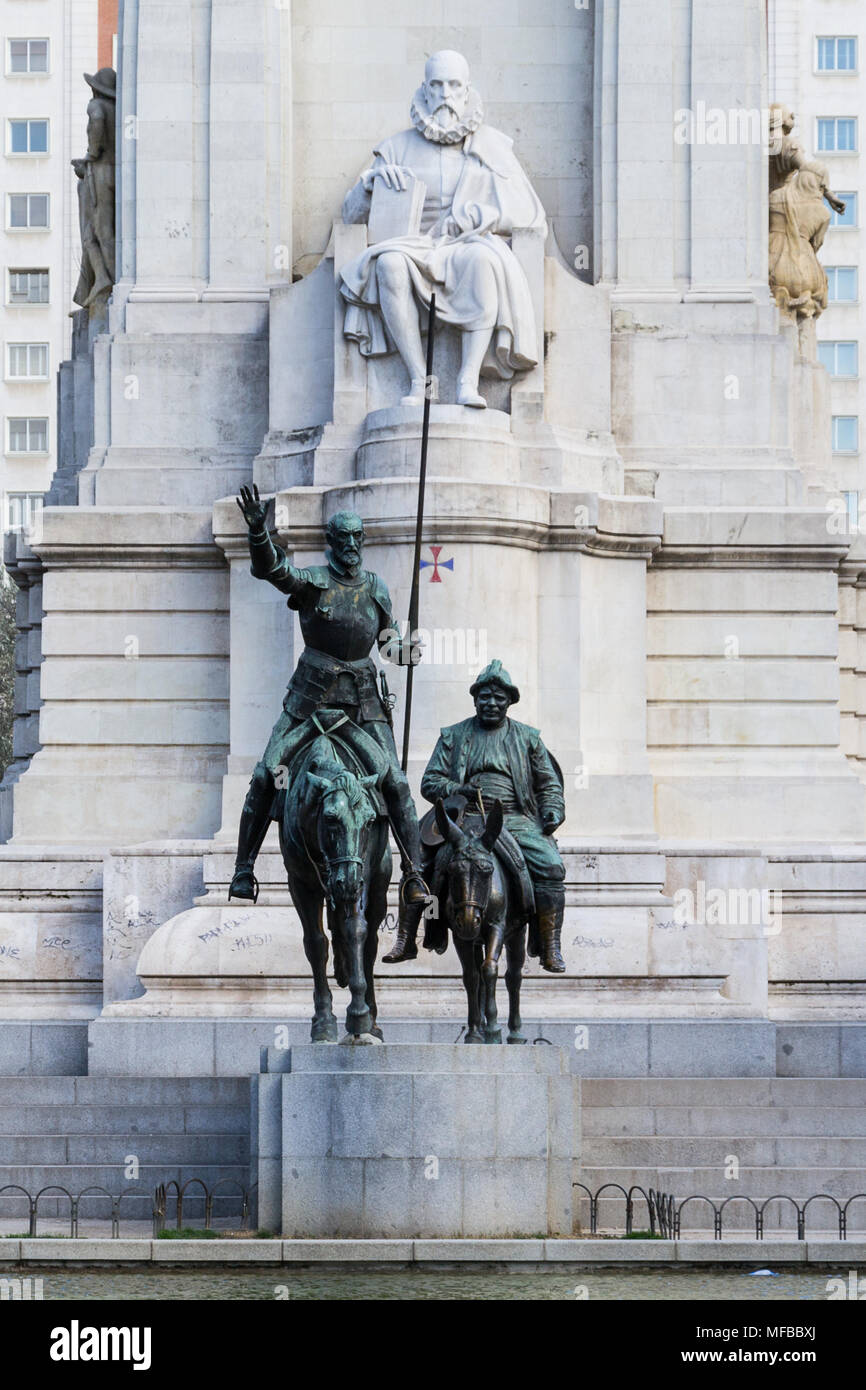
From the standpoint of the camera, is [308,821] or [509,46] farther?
[509,46]

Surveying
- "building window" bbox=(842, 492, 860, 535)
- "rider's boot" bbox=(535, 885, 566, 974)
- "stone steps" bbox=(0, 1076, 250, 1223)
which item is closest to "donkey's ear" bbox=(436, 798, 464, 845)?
"rider's boot" bbox=(535, 885, 566, 974)

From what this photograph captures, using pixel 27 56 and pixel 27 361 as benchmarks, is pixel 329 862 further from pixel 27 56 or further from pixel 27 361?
pixel 27 56

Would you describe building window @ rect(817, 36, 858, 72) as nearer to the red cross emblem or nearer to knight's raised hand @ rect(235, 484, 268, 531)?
the red cross emblem

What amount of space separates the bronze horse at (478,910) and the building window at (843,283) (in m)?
59.8

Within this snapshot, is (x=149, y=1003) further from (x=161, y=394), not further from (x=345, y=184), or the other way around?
(x=345, y=184)

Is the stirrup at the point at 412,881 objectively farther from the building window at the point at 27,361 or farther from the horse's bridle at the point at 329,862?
the building window at the point at 27,361

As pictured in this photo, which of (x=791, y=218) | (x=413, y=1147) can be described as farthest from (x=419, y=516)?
(x=791, y=218)

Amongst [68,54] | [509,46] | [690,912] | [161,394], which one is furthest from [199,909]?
[68,54]

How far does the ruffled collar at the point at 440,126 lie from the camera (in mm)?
37062

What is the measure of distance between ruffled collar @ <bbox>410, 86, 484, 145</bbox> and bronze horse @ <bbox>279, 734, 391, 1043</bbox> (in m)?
13.0

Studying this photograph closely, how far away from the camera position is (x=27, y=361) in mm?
85438

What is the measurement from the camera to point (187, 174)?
38.1 m

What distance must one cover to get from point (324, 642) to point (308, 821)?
1694mm
